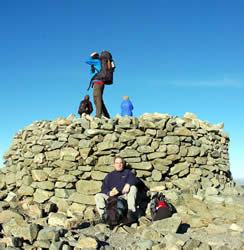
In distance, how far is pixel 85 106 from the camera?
11102 mm

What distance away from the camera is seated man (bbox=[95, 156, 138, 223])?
7.16m

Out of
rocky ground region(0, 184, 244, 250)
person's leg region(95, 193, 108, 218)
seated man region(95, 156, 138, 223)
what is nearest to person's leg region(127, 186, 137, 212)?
seated man region(95, 156, 138, 223)

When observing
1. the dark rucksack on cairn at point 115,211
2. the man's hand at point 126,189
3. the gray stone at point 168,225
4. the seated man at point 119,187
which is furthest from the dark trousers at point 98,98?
the gray stone at point 168,225

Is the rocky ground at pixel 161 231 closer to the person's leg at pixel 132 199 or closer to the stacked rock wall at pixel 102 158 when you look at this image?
the person's leg at pixel 132 199

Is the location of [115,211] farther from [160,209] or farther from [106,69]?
[106,69]

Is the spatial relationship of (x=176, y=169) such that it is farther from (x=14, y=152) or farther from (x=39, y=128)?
(x=14, y=152)

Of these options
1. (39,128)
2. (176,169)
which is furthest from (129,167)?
(39,128)

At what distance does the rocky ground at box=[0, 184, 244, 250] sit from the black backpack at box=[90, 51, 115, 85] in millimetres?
4093

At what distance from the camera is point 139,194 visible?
863 cm

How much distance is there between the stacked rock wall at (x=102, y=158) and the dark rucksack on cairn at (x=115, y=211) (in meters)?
1.32

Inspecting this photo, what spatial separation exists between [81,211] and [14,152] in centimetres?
471

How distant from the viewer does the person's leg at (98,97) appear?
31.6ft

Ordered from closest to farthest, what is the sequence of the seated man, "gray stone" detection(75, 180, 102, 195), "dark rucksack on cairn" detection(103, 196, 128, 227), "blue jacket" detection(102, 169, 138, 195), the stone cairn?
"dark rucksack on cairn" detection(103, 196, 128, 227) → the seated man → "blue jacket" detection(102, 169, 138, 195) → the stone cairn → "gray stone" detection(75, 180, 102, 195)

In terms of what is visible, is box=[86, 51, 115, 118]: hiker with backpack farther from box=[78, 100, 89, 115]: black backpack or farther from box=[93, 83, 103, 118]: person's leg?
box=[78, 100, 89, 115]: black backpack
